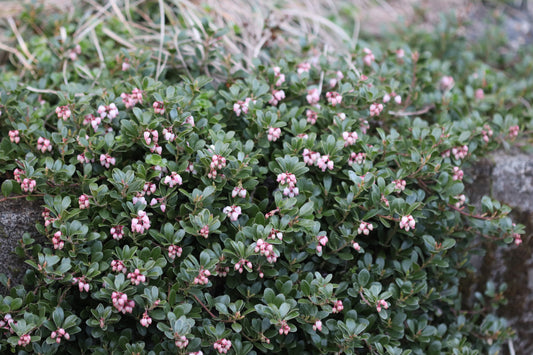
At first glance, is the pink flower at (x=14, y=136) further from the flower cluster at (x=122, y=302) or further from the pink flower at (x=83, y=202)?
the flower cluster at (x=122, y=302)

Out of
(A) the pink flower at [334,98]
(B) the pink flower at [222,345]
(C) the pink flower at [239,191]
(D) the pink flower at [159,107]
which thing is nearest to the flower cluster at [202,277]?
(B) the pink flower at [222,345]

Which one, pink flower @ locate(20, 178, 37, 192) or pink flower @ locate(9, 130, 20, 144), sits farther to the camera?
pink flower @ locate(9, 130, 20, 144)

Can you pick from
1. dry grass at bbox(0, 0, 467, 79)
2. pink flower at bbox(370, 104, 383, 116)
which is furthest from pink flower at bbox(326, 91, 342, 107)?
dry grass at bbox(0, 0, 467, 79)

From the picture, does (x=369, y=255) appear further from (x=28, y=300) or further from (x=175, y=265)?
(x=28, y=300)

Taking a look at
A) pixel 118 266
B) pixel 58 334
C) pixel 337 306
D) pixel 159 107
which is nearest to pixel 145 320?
pixel 118 266

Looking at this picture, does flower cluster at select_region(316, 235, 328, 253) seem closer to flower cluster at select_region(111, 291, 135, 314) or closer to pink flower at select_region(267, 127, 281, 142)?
pink flower at select_region(267, 127, 281, 142)

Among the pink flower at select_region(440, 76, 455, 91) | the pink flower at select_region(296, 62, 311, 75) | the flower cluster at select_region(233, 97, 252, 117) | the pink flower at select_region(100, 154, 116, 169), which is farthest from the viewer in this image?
the pink flower at select_region(440, 76, 455, 91)
